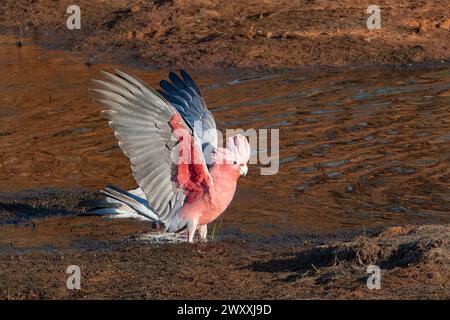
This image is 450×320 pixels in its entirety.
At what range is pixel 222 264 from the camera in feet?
23.6

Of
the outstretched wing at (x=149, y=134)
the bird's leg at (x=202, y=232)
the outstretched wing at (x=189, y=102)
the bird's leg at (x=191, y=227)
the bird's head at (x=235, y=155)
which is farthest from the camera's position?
Answer: the outstretched wing at (x=189, y=102)

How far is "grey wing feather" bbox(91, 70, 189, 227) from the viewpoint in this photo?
23.5 ft

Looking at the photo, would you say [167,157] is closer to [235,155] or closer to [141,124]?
[141,124]

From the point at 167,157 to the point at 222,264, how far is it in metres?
0.80

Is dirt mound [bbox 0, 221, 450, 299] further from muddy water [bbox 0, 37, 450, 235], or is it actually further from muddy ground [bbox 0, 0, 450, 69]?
muddy ground [bbox 0, 0, 450, 69]

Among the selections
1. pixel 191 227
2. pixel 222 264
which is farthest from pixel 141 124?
pixel 222 264

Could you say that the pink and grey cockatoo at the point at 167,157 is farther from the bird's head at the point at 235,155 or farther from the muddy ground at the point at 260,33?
the muddy ground at the point at 260,33

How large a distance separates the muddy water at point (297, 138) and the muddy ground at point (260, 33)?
1.31 ft

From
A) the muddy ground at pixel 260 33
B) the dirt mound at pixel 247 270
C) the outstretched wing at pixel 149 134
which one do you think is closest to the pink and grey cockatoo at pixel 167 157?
the outstretched wing at pixel 149 134

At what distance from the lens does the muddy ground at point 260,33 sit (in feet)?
46.7

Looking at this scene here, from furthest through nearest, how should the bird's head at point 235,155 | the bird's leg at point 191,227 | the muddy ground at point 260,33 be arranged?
the muddy ground at point 260,33
the bird's leg at point 191,227
the bird's head at point 235,155
